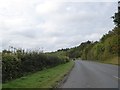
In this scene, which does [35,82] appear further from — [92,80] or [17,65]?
[92,80]

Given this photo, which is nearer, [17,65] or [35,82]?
[35,82]

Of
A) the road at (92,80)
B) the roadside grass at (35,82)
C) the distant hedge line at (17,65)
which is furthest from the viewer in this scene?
the distant hedge line at (17,65)

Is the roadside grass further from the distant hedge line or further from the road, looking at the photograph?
the road

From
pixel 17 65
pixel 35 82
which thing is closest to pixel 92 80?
pixel 35 82

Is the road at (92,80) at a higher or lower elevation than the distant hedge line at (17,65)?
lower

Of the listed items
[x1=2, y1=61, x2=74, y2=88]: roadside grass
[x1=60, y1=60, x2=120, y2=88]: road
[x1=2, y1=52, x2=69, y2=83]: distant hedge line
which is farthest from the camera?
[x1=2, y1=52, x2=69, y2=83]: distant hedge line

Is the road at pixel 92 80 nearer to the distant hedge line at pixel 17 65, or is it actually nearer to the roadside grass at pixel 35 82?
the roadside grass at pixel 35 82

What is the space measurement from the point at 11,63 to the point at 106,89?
8085mm

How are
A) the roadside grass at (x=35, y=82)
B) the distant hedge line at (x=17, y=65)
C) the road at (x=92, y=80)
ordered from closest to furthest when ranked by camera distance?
the roadside grass at (x=35, y=82) < the road at (x=92, y=80) < the distant hedge line at (x=17, y=65)

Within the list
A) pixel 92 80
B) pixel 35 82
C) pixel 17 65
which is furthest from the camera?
pixel 17 65

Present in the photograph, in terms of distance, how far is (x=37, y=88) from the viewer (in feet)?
56.3

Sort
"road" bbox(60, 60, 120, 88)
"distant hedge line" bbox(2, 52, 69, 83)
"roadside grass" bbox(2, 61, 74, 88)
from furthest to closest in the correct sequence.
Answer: "distant hedge line" bbox(2, 52, 69, 83) < "road" bbox(60, 60, 120, 88) < "roadside grass" bbox(2, 61, 74, 88)

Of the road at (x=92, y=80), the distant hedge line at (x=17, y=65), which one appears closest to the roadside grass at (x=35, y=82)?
the distant hedge line at (x=17, y=65)

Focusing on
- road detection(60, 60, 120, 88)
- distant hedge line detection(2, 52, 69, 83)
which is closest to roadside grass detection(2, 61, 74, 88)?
distant hedge line detection(2, 52, 69, 83)
